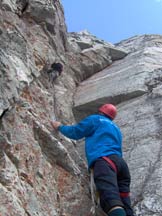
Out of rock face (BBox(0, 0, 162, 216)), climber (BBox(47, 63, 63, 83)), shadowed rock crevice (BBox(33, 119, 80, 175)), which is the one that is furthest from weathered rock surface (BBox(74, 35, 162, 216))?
shadowed rock crevice (BBox(33, 119, 80, 175))

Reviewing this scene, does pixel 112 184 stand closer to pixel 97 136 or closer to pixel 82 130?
pixel 97 136

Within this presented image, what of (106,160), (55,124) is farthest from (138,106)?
(106,160)

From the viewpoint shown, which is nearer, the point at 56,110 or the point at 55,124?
the point at 55,124

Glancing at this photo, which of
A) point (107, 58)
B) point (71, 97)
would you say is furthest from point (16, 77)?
point (107, 58)

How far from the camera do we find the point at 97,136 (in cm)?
909

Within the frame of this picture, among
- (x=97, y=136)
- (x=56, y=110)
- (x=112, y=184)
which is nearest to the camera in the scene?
(x=112, y=184)

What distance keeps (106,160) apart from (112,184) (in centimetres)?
64

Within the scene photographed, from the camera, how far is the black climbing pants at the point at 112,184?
7730 mm

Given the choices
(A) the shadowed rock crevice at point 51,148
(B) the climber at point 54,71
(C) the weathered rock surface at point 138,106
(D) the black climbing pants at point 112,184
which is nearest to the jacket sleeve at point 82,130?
(A) the shadowed rock crevice at point 51,148

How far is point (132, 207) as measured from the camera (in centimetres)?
888

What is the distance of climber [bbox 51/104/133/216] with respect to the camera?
7.78 metres

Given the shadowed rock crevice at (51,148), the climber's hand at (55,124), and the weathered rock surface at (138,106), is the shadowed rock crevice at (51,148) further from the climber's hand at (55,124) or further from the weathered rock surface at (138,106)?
the weathered rock surface at (138,106)

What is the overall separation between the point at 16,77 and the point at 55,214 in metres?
2.68

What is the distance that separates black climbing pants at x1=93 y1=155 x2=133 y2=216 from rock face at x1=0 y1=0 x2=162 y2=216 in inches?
19.0
